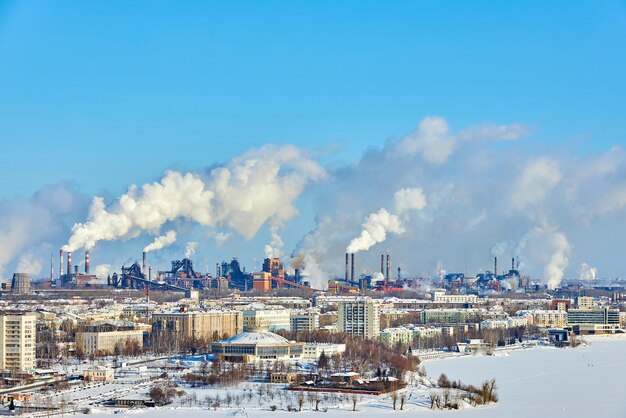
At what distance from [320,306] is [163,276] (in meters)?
12.2

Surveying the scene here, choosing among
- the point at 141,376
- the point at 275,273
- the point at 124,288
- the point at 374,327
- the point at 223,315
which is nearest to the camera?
the point at 141,376

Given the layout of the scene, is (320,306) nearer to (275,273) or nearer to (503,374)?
(275,273)

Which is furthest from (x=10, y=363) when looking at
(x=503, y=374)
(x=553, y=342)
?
(x=553, y=342)

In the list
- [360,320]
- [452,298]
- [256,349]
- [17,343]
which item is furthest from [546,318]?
[17,343]

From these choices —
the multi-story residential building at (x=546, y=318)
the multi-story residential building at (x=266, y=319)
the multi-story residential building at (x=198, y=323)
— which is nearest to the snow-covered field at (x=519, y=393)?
the multi-story residential building at (x=266, y=319)

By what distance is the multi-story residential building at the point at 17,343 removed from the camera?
26.2 meters

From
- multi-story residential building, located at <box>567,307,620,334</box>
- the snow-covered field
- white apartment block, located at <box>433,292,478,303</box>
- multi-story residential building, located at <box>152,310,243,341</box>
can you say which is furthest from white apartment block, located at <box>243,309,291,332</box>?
white apartment block, located at <box>433,292,478,303</box>

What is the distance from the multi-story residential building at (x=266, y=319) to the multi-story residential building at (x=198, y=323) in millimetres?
524

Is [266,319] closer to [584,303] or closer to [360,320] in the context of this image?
[360,320]

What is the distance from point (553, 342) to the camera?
39.0m

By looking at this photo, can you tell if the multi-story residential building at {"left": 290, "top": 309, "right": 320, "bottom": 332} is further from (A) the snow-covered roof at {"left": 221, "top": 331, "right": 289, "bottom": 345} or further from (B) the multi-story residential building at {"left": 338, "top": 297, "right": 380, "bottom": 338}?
(A) the snow-covered roof at {"left": 221, "top": 331, "right": 289, "bottom": 345}

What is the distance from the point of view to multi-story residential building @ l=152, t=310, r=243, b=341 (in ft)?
123

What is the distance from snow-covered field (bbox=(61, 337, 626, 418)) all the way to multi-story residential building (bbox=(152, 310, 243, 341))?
903 cm

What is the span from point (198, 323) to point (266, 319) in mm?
2271
